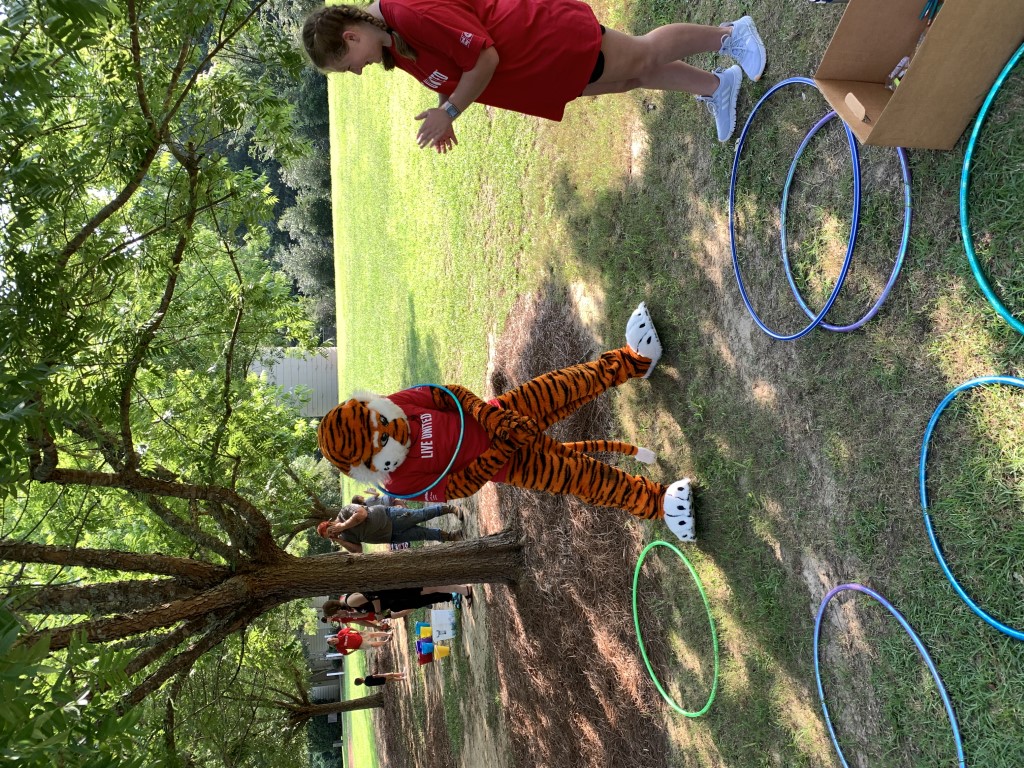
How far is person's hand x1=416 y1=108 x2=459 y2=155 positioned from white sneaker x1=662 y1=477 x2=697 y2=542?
2.15m

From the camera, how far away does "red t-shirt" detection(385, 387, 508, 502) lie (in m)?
3.68

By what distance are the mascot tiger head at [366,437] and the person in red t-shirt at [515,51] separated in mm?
1348

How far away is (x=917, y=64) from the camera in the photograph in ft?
7.49

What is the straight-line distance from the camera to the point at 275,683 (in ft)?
26.6

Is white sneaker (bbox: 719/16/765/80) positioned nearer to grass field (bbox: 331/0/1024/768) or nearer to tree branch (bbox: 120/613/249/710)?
grass field (bbox: 331/0/1024/768)

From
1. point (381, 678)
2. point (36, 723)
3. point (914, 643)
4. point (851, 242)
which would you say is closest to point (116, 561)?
point (36, 723)

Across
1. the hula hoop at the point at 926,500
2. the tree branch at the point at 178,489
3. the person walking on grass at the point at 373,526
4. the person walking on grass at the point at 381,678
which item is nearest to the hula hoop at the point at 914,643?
the hula hoop at the point at 926,500

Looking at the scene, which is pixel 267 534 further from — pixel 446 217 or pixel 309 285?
pixel 309 285

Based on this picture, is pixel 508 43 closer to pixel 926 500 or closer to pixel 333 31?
pixel 333 31

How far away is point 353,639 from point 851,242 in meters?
9.63

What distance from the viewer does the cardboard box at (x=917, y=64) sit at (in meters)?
2.23

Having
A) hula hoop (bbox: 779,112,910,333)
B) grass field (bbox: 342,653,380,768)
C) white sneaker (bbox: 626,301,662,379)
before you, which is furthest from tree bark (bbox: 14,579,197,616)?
grass field (bbox: 342,653,380,768)

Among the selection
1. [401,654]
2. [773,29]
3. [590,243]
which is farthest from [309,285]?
[773,29]

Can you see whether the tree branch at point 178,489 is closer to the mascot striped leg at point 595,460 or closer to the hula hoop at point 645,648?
the mascot striped leg at point 595,460
